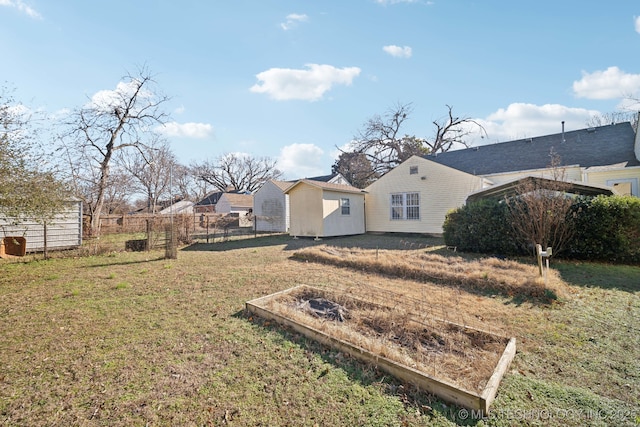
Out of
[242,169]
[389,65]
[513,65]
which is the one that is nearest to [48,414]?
[389,65]

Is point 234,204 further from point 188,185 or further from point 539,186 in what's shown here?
point 539,186

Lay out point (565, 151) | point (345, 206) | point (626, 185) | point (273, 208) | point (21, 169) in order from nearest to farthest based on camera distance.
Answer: point (21, 169)
point (626, 185)
point (565, 151)
point (345, 206)
point (273, 208)

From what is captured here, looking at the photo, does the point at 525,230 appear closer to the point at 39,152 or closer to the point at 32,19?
the point at 39,152

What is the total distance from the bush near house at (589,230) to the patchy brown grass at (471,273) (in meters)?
2.34

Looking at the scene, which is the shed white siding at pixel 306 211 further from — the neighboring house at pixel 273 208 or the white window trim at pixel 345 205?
the neighboring house at pixel 273 208

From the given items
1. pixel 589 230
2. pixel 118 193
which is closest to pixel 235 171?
pixel 118 193

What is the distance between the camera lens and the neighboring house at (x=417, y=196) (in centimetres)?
1395

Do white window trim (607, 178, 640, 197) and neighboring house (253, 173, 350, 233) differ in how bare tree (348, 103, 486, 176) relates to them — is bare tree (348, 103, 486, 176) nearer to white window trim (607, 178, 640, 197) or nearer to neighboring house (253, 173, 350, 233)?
neighboring house (253, 173, 350, 233)

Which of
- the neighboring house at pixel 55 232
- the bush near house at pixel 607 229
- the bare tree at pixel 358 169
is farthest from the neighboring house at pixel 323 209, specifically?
the bare tree at pixel 358 169

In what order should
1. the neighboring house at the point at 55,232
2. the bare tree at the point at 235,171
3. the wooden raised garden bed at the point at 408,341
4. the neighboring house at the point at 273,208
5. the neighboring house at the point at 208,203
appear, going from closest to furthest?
the wooden raised garden bed at the point at 408,341 → the neighboring house at the point at 55,232 → the neighboring house at the point at 273,208 → the neighboring house at the point at 208,203 → the bare tree at the point at 235,171

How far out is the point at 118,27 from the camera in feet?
27.5

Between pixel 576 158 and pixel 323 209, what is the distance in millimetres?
12858

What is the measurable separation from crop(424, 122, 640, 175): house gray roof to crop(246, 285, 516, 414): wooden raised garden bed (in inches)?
545

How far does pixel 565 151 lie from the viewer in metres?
14.2
